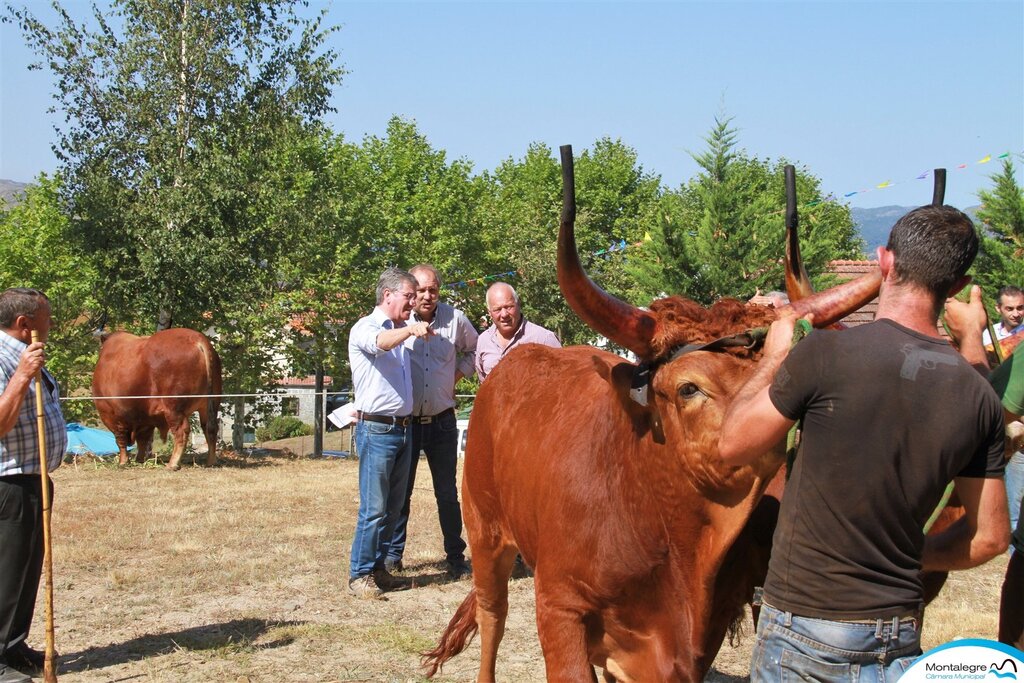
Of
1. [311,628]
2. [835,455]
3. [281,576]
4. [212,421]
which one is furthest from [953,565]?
[212,421]

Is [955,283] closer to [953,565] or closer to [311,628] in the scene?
[953,565]

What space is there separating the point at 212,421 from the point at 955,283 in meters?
14.3

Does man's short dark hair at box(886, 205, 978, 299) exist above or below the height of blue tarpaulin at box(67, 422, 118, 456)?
above

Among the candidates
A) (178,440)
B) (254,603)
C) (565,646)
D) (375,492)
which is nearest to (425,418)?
(375,492)

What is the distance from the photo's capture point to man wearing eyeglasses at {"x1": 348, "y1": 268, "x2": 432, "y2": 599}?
6.87 m

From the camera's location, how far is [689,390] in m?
3.09

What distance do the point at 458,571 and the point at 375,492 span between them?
1.05 m

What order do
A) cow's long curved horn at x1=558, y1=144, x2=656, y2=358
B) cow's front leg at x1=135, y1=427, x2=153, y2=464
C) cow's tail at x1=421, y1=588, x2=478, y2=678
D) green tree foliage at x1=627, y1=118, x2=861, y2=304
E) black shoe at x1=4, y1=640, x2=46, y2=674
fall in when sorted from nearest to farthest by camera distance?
cow's long curved horn at x1=558, y1=144, x2=656, y2=358
cow's tail at x1=421, y1=588, x2=478, y2=678
black shoe at x1=4, y1=640, x2=46, y2=674
cow's front leg at x1=135, y1=427, x2=153, y2=464
green tree foliage at x1=627, y1=118, x2=861, y2=304

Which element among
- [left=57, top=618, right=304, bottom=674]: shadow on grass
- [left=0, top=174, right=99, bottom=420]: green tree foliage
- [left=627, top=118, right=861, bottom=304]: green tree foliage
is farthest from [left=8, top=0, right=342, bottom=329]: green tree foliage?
[left=57, top=618, right=304, bottom=674]: shadow on grass

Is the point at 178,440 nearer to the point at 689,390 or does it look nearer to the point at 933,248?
the point at 689,390

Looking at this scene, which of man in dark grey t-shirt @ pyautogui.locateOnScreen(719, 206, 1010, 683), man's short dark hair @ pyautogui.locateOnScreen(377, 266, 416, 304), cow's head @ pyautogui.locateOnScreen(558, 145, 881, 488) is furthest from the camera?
man's short dark hair @ pyautogui.locateOnScreen(377, 266, 416, 304)

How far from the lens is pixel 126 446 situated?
1521 centimetres

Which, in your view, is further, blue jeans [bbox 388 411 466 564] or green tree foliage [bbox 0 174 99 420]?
green tree foliage [bbox 0 174 99 420]

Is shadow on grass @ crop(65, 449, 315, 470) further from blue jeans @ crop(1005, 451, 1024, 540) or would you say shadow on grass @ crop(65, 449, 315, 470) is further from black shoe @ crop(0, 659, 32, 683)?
blue jeans @ crop(1005, 451, 1024, 540)
